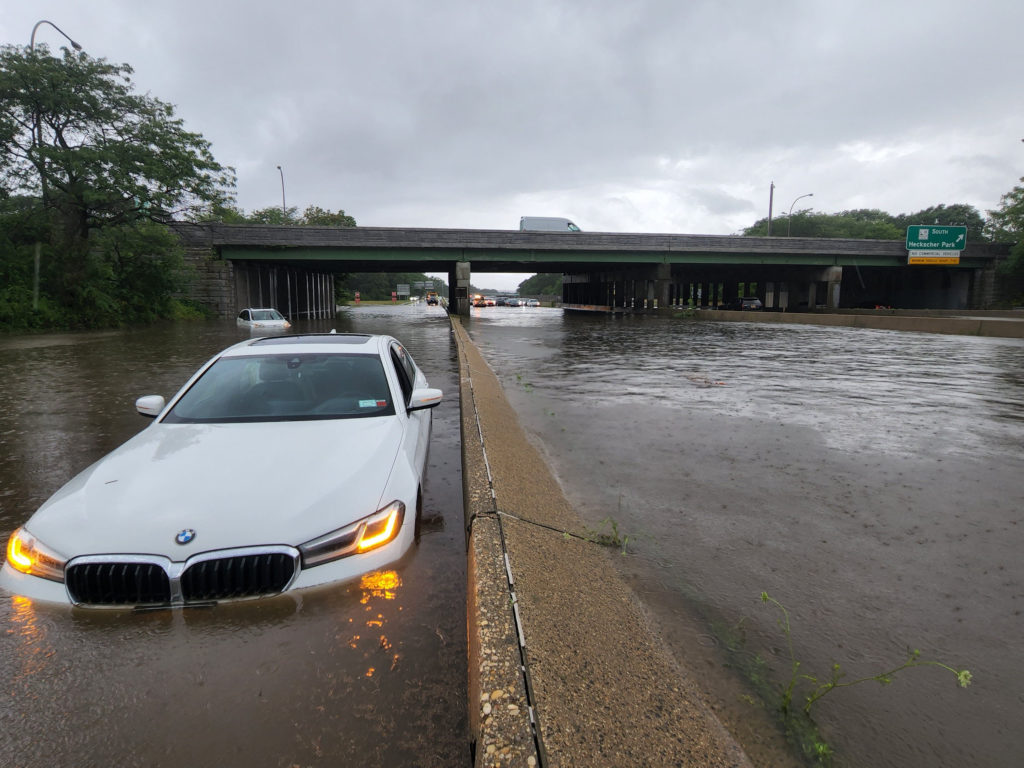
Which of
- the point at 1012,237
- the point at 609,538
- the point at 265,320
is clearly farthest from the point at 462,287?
the point at 1012,237

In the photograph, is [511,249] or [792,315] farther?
[511,249]

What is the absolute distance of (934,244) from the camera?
147 feet

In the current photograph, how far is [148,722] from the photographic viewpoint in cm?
221

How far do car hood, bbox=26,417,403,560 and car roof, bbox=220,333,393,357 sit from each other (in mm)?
1138

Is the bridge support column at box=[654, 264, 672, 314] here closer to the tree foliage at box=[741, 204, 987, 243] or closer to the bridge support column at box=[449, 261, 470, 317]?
the bridge support column at box=[449, 261, 470, 317]

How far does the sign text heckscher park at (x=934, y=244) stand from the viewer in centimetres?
4428

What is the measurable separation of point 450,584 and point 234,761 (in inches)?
55.1

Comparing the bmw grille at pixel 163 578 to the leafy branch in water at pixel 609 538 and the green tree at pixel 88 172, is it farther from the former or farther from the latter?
the green tree at pixel 88 172

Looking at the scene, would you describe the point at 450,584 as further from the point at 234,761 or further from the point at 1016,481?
the point at 1016,481

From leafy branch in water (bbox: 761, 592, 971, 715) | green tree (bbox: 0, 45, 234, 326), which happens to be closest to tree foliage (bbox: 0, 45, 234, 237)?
green tree (bbox: 0, 45, 234, 326)

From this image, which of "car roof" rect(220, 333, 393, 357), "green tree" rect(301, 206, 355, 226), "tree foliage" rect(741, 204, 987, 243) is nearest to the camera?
"car roof" rect(220, 333, 393, 357)

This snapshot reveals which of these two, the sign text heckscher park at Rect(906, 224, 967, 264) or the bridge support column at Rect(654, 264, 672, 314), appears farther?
the bridge support column at Rect(654, 264, 672, 314)

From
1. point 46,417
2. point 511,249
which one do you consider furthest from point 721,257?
point 46,417

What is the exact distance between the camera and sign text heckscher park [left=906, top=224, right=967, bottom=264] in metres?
44.3
